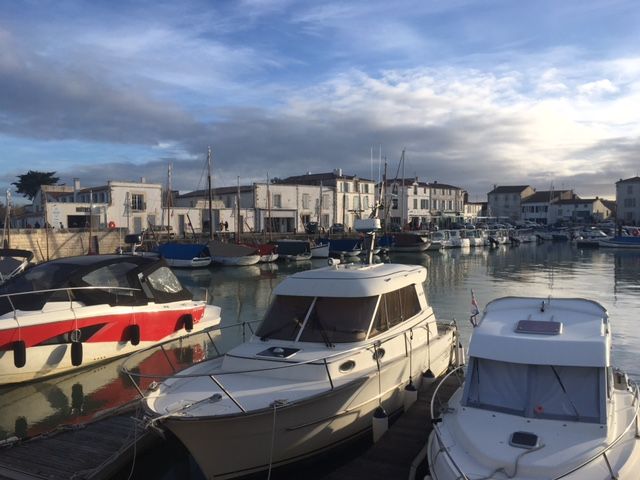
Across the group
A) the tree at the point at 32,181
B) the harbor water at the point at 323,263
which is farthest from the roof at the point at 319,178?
the tree at the point at 32,181

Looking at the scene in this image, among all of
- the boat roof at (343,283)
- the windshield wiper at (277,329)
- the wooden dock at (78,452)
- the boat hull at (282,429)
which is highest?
the boat roof at (343,283)

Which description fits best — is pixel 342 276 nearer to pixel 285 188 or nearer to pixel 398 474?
pixel 398 474

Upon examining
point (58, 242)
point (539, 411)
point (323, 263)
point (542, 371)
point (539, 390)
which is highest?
point (58, 242)

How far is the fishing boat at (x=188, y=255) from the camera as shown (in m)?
44.6

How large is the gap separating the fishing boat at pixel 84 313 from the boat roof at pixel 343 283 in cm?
611

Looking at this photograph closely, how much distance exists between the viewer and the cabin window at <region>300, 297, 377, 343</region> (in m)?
9.43

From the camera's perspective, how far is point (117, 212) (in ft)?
189

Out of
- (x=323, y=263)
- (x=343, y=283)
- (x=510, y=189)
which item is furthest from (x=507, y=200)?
(x=343, y=283)

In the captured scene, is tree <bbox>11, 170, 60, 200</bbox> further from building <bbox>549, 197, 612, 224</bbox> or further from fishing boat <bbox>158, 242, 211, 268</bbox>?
building <bbox>549, 197, 612, 224</bbox>

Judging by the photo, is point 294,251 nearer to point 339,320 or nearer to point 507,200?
point 339,320

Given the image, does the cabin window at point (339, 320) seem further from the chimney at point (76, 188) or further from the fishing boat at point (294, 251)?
the chimney at point (76, 188)

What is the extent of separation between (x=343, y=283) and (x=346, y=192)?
2839 inches

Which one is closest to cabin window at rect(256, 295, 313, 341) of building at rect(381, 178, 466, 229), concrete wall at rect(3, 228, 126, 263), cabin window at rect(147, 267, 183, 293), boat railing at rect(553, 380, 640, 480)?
boat railing at rect(553, 380, 640, 480)

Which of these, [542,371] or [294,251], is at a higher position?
[542,371]
